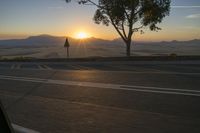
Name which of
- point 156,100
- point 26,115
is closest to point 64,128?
point 26,115

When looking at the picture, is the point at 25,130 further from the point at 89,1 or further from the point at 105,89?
the point at 89,1

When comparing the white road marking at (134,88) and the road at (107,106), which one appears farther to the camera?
the white road marking at (134,88)

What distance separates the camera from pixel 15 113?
8797 mm

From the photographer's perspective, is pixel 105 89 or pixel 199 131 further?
pixel 105 89

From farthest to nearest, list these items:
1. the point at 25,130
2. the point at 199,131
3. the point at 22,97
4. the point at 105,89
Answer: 1. the point at 105,89
2. the point at 22,97
3. the point at 25,130
4. the point at 199,131

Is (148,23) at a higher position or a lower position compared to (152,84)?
higher

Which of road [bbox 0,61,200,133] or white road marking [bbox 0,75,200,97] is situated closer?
road [bbox 0,61,200,133]

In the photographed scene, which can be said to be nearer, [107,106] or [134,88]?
[107,106]

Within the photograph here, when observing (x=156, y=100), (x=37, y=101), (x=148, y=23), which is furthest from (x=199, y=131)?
(x=148, y=23)

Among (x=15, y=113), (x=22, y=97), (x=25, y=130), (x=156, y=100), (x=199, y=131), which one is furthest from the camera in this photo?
(x=22, y=97)

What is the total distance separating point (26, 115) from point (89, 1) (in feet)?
101

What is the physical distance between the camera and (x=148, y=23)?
124ft

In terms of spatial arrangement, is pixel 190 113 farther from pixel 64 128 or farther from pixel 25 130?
pixel 25 130

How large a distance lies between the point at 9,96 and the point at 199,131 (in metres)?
7.13
